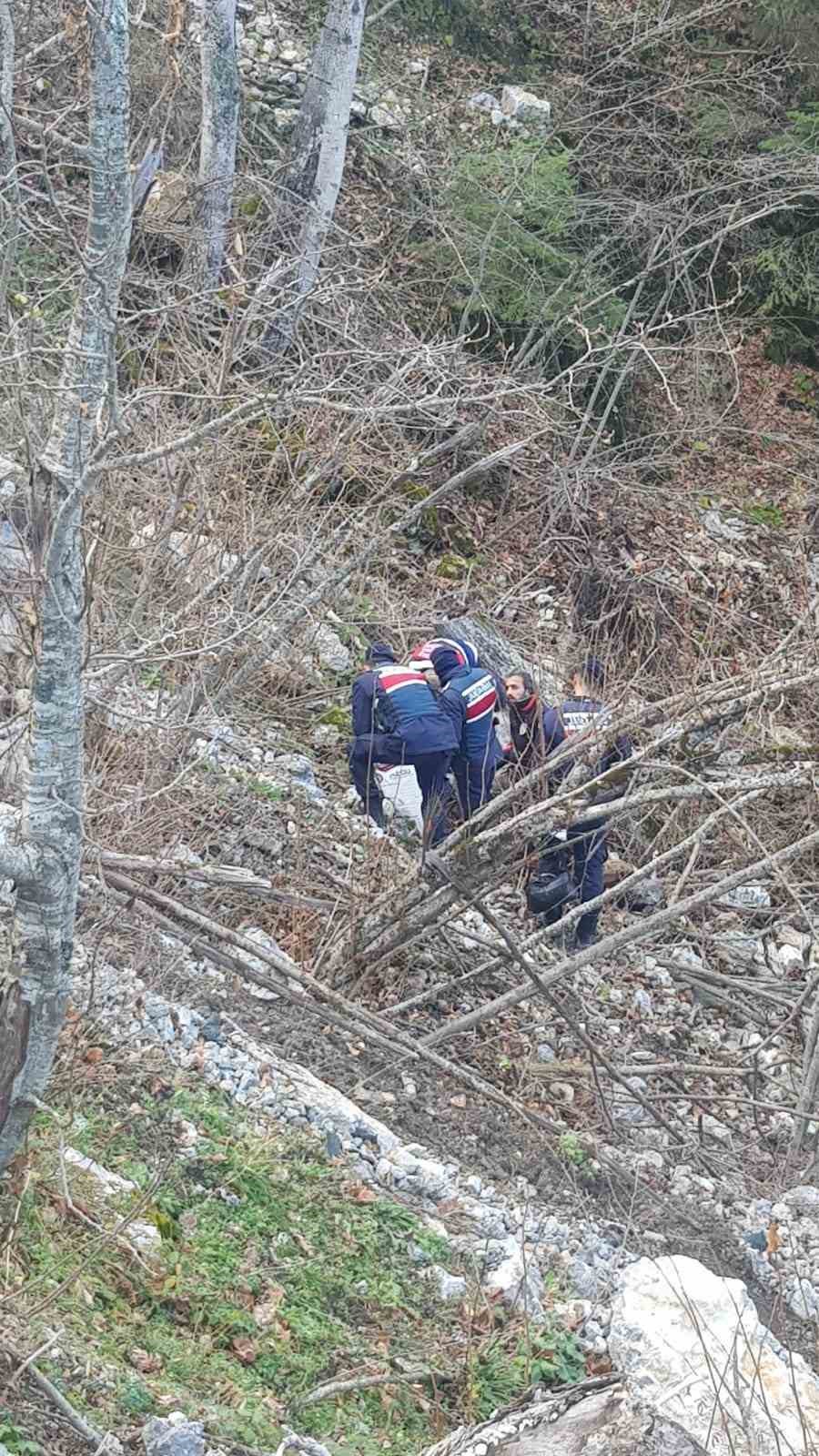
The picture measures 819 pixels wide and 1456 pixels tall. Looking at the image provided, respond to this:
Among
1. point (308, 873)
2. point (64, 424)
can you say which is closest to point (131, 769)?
point (308, 873)

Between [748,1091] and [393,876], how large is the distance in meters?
2.05

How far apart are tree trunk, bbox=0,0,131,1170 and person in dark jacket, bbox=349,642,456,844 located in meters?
3.43

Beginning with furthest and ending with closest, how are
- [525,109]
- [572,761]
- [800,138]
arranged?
1. [525,109]
2. [800,138]
3. [572,761]

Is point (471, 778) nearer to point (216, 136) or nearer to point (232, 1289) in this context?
point (232, 1289)

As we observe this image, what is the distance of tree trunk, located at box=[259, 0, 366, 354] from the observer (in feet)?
33.3

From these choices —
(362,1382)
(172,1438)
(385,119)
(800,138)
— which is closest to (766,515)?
(800,138)

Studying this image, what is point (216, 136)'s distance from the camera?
1030 cm

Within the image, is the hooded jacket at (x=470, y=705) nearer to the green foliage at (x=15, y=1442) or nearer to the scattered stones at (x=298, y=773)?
the scattered stones at (x=298, y=773)

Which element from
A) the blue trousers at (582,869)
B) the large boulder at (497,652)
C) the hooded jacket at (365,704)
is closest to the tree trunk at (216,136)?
the large boulder at (497,652)

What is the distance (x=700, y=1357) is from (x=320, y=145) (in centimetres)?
896

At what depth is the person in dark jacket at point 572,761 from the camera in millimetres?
6656

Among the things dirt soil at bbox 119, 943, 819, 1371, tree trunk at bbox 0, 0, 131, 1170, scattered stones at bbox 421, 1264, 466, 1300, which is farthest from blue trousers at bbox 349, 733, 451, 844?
tree trunk at bbox 0, 0, 131, 1170

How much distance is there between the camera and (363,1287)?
15.1 ft

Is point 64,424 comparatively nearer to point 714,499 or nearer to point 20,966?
point 20,966
